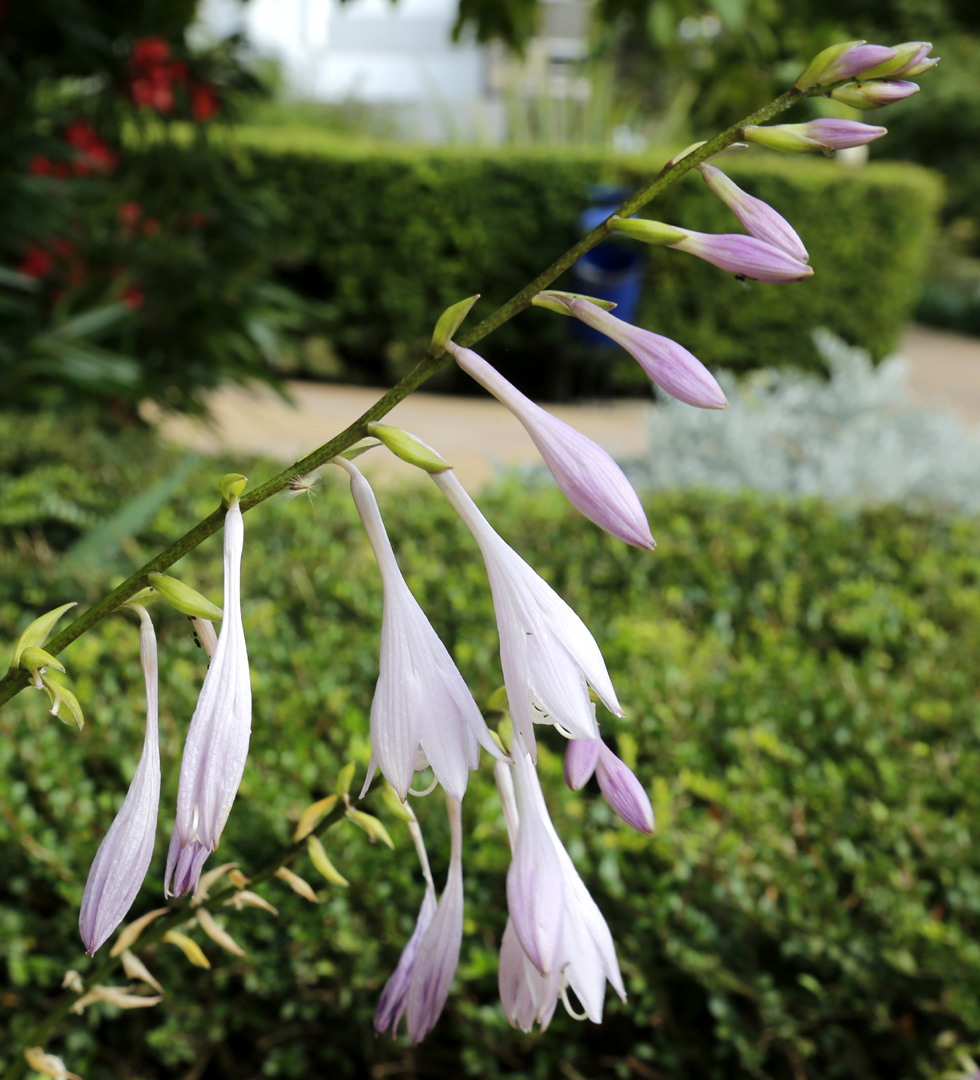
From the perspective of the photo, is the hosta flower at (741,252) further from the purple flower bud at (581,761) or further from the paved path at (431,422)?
the paved path at (431,422)

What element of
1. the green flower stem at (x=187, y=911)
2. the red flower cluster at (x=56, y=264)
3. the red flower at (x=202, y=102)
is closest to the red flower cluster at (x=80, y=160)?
the red flower cluster at (x=56, y=264)

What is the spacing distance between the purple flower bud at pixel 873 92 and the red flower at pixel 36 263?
13.8 ft

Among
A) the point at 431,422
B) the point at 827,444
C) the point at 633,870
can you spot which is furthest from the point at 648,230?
the point at 431,422

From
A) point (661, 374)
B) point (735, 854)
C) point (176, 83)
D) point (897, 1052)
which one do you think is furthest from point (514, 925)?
point (176, 83)

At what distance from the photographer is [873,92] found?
50cm

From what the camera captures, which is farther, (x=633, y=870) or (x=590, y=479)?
(x=633, y=870)

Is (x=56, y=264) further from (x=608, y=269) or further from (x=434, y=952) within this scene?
(x=608, y=269)

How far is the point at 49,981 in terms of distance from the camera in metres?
1.47

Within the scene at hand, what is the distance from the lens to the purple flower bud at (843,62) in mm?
494

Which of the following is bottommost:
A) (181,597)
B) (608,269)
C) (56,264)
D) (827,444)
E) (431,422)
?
(431,422)

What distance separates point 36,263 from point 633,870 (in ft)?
12.2

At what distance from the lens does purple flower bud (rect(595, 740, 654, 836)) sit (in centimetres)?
56

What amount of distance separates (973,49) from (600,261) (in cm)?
1660

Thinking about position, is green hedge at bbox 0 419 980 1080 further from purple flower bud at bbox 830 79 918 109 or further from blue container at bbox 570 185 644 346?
blue container at bbox 570 185 644 346
